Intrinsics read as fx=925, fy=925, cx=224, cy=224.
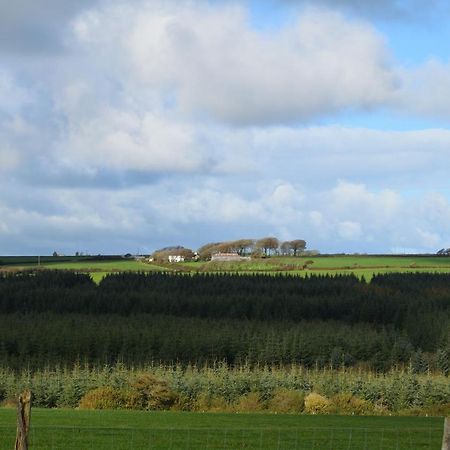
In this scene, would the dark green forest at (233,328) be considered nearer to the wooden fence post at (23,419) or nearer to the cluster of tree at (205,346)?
the cluster of tree at (205,346)

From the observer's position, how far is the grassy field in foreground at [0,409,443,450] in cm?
2092

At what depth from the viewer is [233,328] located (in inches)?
2721

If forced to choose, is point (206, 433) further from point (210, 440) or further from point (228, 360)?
point (228, 360)

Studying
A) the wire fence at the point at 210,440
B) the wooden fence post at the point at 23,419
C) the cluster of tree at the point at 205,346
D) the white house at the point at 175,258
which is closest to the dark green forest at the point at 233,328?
the cluster of tree at the point at 205,346

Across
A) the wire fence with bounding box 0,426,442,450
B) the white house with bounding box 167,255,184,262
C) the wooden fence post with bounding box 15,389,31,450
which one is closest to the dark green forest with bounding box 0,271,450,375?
the wire fence with bounding box 0,426,442,450

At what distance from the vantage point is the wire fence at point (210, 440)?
68.1ft

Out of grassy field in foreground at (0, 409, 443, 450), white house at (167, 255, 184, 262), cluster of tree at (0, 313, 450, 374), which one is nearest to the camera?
grassy field in foreground at (0, 409, 443, 450)

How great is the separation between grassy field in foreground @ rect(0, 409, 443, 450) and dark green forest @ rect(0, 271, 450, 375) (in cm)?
3162

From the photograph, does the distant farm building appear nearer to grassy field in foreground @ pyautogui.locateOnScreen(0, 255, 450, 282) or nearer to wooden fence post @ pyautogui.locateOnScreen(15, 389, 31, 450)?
grassy field in foreground @ pyautogui.locateOnScreen(0, 255, 450, 282)

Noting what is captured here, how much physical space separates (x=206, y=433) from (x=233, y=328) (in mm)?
46366

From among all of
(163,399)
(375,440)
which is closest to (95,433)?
(375,440)

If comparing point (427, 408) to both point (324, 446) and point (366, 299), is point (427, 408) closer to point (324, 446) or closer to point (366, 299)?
point (324, 446)

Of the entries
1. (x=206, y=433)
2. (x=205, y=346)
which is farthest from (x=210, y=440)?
(x=205, y=346)

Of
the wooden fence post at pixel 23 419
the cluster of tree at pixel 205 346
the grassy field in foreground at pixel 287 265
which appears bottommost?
the cluster of tree at pixel 205 346
